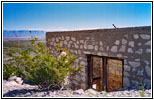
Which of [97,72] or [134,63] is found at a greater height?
[134,63]

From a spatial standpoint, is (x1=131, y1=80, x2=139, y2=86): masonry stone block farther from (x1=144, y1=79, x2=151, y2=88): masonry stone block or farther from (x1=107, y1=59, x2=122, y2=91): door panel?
(x1=107, y1=59, x2=122, y2=91): door panel

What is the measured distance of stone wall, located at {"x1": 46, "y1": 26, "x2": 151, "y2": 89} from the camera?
3.96 m

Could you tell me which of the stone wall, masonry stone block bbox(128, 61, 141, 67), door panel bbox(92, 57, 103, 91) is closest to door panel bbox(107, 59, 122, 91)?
door panel bbox(92, 57, 103, 91)

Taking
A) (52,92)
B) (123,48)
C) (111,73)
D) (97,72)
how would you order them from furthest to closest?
(111,73), (97,72), (123,48), (52,92)

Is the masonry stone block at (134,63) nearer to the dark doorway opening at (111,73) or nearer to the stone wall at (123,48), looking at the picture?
the stone wall at (123,48)

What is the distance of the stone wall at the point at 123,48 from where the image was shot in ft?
13.0

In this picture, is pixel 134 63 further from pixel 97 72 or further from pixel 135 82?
pixel 97 72

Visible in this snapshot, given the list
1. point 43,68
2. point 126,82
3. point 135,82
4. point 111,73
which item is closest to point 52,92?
point 43,68

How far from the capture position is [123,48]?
4371 millimetres

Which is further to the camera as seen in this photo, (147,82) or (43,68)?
(43,68)

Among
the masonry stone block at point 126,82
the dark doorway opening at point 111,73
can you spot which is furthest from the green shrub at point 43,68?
the dark doorway opening at point 111,73

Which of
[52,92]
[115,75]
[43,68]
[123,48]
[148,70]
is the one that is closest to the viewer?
[148,70]

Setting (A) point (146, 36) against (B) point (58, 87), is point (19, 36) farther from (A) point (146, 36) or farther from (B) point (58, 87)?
(A) point (146, 36)

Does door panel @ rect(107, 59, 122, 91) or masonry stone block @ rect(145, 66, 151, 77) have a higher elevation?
masonry stone block @ rect(145, 66, 151, 77)
